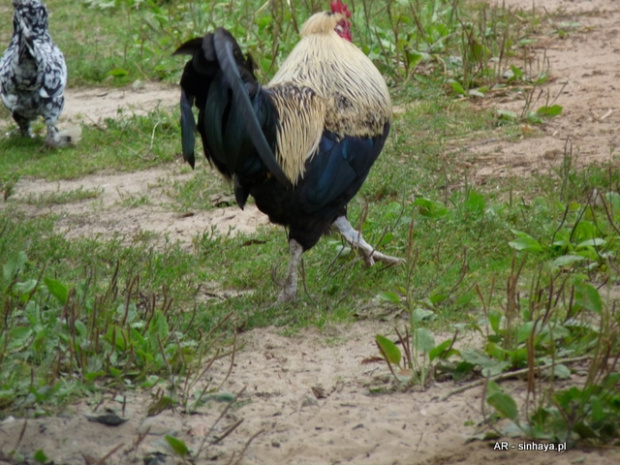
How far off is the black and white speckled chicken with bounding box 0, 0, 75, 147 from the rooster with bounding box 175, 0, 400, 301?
335 centimetres

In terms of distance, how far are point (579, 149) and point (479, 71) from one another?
6.09ft

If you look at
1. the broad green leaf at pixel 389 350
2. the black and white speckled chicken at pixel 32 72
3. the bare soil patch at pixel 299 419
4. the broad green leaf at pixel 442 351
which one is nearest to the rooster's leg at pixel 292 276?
the bare soil patch at pixel 299 419

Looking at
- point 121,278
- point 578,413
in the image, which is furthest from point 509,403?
point 121,278

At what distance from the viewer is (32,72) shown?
7.85m

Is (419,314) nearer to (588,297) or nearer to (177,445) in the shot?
(588,297)

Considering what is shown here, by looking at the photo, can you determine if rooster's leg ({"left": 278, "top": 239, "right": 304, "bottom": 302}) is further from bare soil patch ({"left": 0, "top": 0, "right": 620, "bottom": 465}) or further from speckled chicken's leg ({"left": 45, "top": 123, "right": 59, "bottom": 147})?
speckled chicken's leg ({"left": 45, "top": 123, "right": 59, "bottom": 147})

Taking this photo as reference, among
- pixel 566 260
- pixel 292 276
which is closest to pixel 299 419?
pixel 292 276

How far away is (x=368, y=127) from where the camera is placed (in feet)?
16.4

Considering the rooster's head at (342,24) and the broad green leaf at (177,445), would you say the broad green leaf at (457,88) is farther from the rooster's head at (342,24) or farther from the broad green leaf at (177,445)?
the broad green leaf at (177,445)

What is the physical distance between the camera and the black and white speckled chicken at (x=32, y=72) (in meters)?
7.82

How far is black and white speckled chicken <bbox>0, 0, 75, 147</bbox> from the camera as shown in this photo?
308 inches

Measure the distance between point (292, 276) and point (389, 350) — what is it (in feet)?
4.01

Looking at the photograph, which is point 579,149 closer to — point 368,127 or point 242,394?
point 368,127

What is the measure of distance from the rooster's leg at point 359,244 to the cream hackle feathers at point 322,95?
24.0 inches
